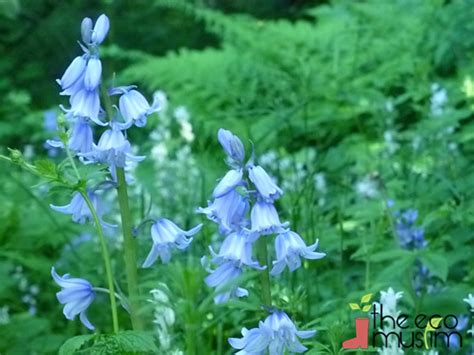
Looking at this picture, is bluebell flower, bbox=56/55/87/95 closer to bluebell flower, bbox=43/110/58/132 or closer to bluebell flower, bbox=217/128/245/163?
bluebell flower, bbox=217/128/245/163

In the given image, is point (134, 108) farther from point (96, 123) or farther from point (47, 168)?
point (47, 168)

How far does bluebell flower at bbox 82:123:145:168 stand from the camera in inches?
73.6

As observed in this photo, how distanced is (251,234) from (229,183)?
3.9 inches

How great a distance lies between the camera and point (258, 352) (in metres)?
1.74

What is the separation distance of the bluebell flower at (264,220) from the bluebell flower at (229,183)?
6 centimetres

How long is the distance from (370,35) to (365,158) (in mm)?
1276

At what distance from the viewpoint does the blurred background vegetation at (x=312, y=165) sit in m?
2.54

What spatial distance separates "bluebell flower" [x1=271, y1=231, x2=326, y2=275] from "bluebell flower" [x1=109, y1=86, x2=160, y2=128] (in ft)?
1.23

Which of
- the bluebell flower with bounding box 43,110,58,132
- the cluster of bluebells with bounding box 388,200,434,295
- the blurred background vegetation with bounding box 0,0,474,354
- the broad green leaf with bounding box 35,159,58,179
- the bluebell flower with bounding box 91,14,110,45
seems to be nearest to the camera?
the broad green leaf with bounding box 35,159,58,179

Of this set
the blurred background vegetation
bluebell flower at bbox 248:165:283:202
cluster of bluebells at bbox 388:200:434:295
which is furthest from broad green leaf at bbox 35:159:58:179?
cluster of bluebells at bbox 388:200:434:295

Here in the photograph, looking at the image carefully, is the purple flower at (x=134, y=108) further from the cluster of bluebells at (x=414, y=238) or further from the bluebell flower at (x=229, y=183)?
the cluster of bluebells at (x=414, y=238)

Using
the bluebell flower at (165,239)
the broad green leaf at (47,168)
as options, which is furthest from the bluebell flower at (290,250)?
the broad green leaf at (47,168)

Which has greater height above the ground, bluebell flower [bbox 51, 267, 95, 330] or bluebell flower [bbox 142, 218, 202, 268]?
bluebell flower [bbox 142, 218, 202, 268]

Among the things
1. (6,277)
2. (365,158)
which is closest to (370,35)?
(365,158)
